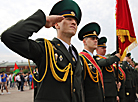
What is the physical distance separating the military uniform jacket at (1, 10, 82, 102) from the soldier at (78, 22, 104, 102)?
1.22 meters

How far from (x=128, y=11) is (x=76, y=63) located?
3.19 metres

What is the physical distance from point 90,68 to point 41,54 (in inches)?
70.2

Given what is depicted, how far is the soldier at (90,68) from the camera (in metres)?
3.42


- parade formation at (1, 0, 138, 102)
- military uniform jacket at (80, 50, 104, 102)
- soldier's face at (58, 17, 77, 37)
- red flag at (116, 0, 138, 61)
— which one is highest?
red flag at (116, 0, 138, 61)

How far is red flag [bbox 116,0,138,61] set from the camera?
4539 mm

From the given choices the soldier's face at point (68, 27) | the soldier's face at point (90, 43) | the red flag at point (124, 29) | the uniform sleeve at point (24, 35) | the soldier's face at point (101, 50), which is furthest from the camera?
the soldier's face at point (101, 50)

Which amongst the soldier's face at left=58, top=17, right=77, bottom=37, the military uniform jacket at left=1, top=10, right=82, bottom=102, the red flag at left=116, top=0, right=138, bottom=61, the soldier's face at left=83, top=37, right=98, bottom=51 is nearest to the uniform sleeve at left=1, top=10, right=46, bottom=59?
the military uniform jacket at left=1, top=10, right=82, bottom=102

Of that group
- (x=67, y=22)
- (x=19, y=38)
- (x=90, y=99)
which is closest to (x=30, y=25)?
(x=19, y=38)

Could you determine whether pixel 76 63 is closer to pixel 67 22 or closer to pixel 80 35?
pixel 67 22

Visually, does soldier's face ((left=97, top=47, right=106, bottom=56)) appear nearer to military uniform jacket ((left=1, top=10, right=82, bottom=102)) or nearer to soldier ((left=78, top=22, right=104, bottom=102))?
soldier ((left=78, top=22, right=104, bottom=102))

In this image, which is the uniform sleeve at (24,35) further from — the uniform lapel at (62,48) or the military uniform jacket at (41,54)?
the uniform lapel at (62,48)

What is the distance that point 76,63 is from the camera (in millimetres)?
2350

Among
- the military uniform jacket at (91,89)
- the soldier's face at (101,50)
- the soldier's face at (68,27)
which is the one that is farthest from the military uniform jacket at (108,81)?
the soldier's face at (68,27)

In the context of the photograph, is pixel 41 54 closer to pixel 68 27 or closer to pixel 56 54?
pixel 56 54
